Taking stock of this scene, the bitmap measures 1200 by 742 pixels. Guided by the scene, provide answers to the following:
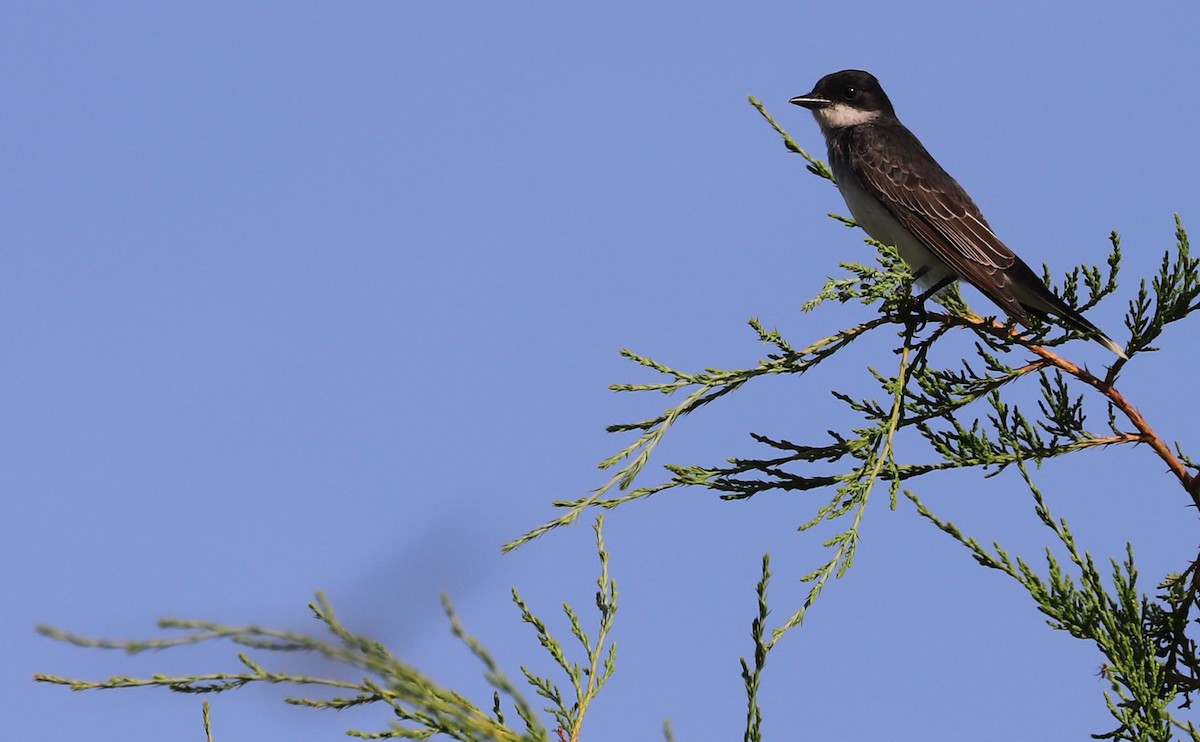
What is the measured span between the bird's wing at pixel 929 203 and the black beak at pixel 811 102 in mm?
601

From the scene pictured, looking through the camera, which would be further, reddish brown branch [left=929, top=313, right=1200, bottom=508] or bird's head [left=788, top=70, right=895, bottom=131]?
bird's head [left=788, top=70, right=895, bottom=131]

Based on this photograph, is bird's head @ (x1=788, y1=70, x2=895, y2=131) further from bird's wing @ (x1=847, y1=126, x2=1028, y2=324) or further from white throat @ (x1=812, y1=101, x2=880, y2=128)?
bird's wing @ (x1=847, y1=126, x2=1028, y2=324)

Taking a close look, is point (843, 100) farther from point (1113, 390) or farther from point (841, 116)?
point (1113, 390)

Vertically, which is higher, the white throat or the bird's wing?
the white throat

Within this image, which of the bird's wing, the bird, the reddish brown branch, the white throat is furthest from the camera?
the white throat

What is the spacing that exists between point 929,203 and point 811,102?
5.71 ft

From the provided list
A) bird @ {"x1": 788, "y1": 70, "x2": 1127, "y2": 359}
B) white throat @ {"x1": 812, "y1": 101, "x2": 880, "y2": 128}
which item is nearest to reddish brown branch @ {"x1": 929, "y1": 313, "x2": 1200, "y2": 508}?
bird @ {"x1": 788, "y1": 70, "x2": 1127, "y2": 359}

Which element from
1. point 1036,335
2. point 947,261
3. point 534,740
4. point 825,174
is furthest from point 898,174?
point 534,740

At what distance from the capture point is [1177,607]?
5312 millimetres

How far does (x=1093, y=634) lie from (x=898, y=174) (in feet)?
17.3

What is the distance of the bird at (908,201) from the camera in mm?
7996

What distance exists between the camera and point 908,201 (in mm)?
9133

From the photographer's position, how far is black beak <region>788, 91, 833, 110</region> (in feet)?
34.1

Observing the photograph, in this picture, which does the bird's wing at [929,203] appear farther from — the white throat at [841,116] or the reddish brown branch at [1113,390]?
the reddish brown branch at [1113,390]
